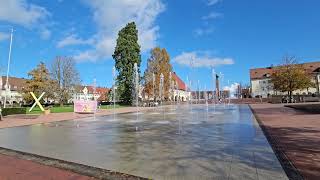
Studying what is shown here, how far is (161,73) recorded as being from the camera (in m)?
68.9

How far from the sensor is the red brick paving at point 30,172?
22.0 feet

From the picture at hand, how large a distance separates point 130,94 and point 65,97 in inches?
493

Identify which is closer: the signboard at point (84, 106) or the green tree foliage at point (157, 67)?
the signboard at point (84, 106)

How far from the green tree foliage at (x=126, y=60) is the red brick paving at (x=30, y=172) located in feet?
167

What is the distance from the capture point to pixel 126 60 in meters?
58.9

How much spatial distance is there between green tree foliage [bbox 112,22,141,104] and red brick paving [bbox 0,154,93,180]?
50.9 meters

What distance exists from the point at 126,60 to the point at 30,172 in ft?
172

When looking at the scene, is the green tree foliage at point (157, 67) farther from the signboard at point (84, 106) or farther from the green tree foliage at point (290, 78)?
the signboard at point (84, 106)

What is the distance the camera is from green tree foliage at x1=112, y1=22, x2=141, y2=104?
5925 cm

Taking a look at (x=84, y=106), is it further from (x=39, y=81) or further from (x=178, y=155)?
(x=39, y=81)

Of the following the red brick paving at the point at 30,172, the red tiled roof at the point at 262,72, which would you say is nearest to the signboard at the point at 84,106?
the red brick paving at the point at 30,172

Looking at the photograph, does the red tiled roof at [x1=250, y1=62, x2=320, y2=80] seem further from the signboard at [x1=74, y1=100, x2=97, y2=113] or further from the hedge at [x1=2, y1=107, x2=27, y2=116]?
the hedge at [x1=2, y1=107, x2=27, y2=116]

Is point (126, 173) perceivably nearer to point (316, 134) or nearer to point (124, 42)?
point (316, 134)

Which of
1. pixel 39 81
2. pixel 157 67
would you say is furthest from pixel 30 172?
pixel 157 67
